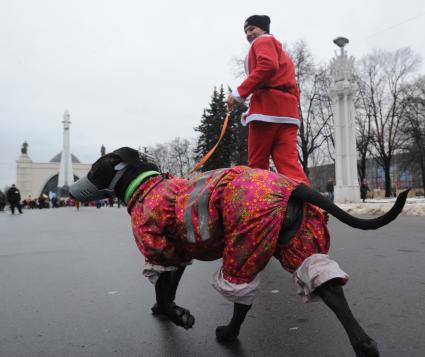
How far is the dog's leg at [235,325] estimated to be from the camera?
6.79 ft

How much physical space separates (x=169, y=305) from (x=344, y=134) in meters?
19.7

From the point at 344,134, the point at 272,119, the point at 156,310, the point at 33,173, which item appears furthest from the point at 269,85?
the point at 33,173

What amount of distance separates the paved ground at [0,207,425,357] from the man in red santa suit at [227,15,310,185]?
1095 millimetres

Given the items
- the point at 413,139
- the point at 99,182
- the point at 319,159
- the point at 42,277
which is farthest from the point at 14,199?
the point at 413,139

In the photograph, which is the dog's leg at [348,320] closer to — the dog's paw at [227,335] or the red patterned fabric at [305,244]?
the red patterned fabric at [305,244]

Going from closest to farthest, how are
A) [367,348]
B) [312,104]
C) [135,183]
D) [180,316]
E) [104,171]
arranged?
[367,348] → [180,316] → [135,183] → [104,171] → [312,104]

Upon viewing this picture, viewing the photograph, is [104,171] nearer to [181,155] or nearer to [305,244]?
[305,244]

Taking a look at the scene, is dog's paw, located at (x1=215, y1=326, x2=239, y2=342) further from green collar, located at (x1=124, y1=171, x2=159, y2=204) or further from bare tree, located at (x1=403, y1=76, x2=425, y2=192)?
bare tree, located at (x1=403, y1=76, x2=425, y2=192)

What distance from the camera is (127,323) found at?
2430mm

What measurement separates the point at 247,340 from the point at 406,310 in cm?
109

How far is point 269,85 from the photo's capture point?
354 centimetres

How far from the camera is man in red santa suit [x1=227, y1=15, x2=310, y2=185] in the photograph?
134 inches

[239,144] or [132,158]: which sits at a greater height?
[239,144]

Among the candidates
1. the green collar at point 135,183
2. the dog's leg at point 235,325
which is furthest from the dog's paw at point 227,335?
the green collar at point 135,183
